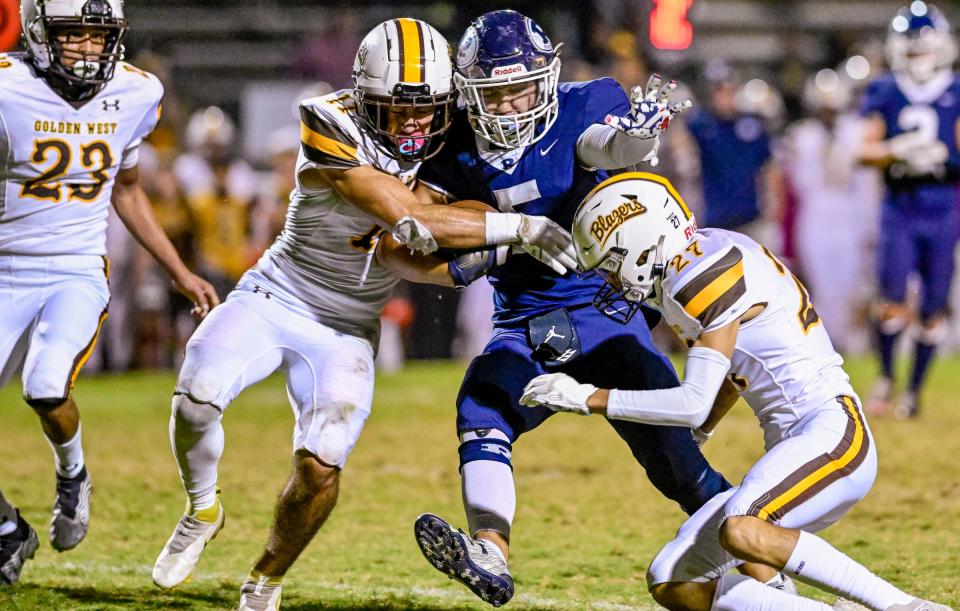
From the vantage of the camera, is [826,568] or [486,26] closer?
[826,568]

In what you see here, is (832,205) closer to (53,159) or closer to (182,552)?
(53,159)

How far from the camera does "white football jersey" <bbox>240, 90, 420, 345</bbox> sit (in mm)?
4383

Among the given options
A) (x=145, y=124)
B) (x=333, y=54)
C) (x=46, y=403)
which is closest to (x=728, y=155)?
(x=333, y=54)

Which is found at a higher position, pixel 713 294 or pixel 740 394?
pixel 713 294

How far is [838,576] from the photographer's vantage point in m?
3.63

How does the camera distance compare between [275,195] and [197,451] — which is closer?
[197,451]

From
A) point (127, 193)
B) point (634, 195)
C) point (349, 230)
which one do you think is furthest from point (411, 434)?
point (634, 195)

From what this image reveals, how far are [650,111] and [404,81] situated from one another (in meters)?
0.78

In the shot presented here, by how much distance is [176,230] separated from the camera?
1159cm


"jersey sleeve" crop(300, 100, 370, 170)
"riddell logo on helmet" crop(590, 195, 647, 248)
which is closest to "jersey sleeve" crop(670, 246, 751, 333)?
"riddell logo on helmet" crop(590, 195, 647, 248)

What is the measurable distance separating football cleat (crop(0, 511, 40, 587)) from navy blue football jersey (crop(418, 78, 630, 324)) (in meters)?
1.92

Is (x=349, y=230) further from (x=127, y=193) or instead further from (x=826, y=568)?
A: (x=826, y=568)

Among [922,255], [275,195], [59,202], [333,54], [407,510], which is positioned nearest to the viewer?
[59,202]

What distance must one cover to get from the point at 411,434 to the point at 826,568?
5.09 metres
